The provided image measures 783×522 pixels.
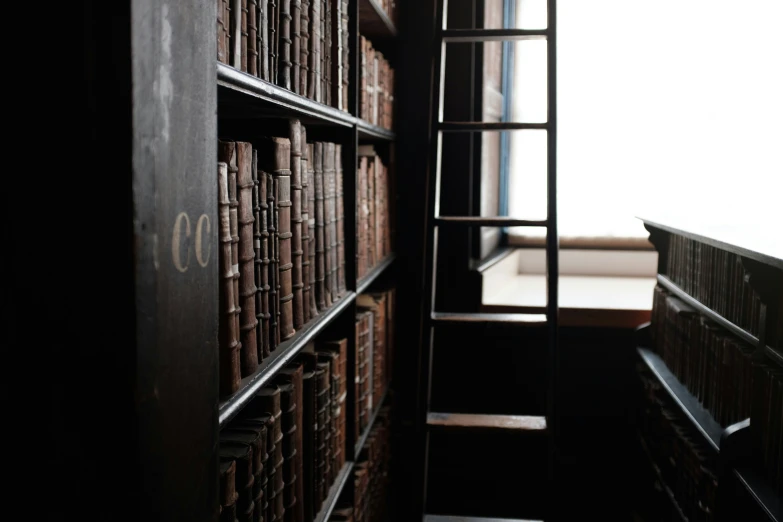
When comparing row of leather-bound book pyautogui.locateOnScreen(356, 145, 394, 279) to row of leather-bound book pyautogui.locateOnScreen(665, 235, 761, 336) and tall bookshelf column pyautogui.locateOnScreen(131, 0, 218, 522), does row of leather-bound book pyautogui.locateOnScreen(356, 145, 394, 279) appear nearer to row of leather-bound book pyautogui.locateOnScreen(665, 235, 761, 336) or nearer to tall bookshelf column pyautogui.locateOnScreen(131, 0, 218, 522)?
row of leather-bound book pyautogui.locateOnScreen(665, 235, 761, 336)

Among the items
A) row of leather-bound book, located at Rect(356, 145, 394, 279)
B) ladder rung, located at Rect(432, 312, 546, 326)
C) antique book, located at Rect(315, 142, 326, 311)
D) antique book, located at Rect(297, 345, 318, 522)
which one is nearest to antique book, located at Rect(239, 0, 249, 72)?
antique book, located at Rect(315, 142, 326, 311)

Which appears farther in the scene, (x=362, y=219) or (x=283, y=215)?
(x=362, y=219)

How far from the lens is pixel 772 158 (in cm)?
333

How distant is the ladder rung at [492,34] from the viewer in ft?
7.30

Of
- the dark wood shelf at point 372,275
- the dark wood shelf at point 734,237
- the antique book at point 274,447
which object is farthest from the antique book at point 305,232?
the dark wood shelf at point 734,237

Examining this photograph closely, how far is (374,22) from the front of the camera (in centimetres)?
244

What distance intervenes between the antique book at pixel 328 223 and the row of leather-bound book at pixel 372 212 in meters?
0.24

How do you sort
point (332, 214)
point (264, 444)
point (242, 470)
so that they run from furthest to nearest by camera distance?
point (332, 214), point (264, 444), point (242, 470)

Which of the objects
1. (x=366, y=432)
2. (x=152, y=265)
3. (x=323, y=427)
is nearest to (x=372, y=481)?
(x=366, y=432)

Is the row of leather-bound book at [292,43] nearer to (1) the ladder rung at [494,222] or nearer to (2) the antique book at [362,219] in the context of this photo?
(2) the antique book at [362,219]

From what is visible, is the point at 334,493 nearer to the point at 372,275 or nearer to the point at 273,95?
the point at 372,275

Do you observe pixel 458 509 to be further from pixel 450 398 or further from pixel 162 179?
pixel 162 179

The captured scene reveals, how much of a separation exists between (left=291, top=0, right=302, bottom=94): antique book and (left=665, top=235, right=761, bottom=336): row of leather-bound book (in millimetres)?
1046

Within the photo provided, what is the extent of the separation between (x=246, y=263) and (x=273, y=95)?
275 mm
